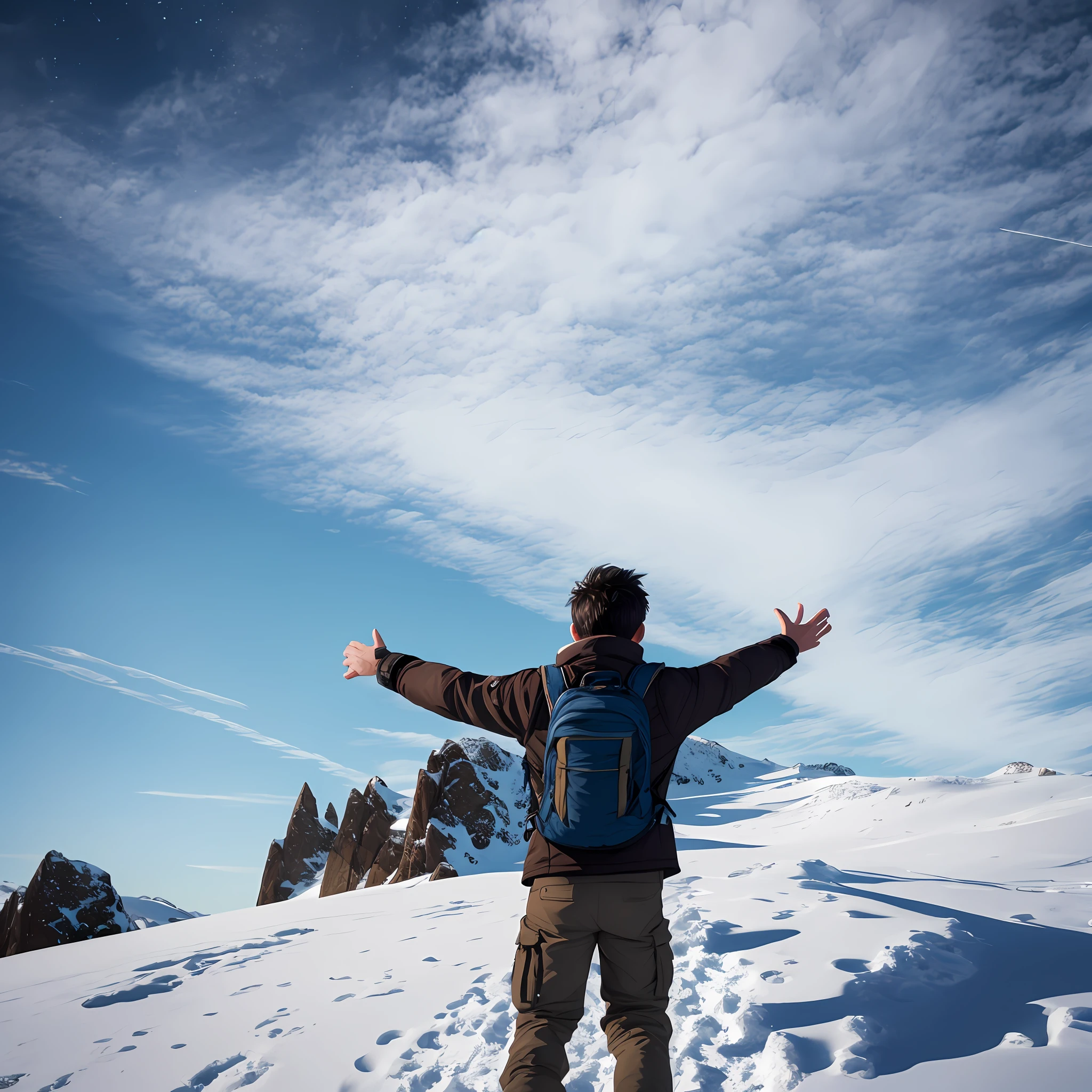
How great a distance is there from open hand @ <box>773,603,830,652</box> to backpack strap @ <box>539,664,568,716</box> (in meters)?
1.30

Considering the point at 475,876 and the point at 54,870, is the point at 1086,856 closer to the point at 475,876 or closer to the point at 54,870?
the point at 475,876

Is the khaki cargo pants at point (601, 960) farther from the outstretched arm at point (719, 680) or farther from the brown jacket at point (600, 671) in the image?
the outstretched arm at point (719, 680)

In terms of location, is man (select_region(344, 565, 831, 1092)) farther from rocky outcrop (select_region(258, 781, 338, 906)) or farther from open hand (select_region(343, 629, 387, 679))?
rocky outcrop (select_region(258, 781, 338, 906))

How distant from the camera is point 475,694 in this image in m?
2.78

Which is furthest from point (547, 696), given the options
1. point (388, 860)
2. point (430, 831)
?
point (388, 860)

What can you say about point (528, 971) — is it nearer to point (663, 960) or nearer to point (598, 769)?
point (663, 960)

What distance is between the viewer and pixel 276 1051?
3961 millimetres

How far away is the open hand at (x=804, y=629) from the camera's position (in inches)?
125

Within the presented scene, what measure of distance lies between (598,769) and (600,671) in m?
0.40

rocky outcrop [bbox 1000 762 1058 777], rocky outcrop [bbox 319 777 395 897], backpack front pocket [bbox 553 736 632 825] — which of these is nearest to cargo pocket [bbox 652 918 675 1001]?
backpack front pocket [bbox 553 736 632 825]

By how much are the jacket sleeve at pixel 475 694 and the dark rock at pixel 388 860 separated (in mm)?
48972

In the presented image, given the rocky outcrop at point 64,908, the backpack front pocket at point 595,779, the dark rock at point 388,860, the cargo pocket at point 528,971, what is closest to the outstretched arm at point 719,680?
the backpack front pocket at point 595,779

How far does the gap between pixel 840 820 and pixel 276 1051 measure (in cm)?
3210

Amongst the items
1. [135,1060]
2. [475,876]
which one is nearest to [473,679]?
[135,1060]
